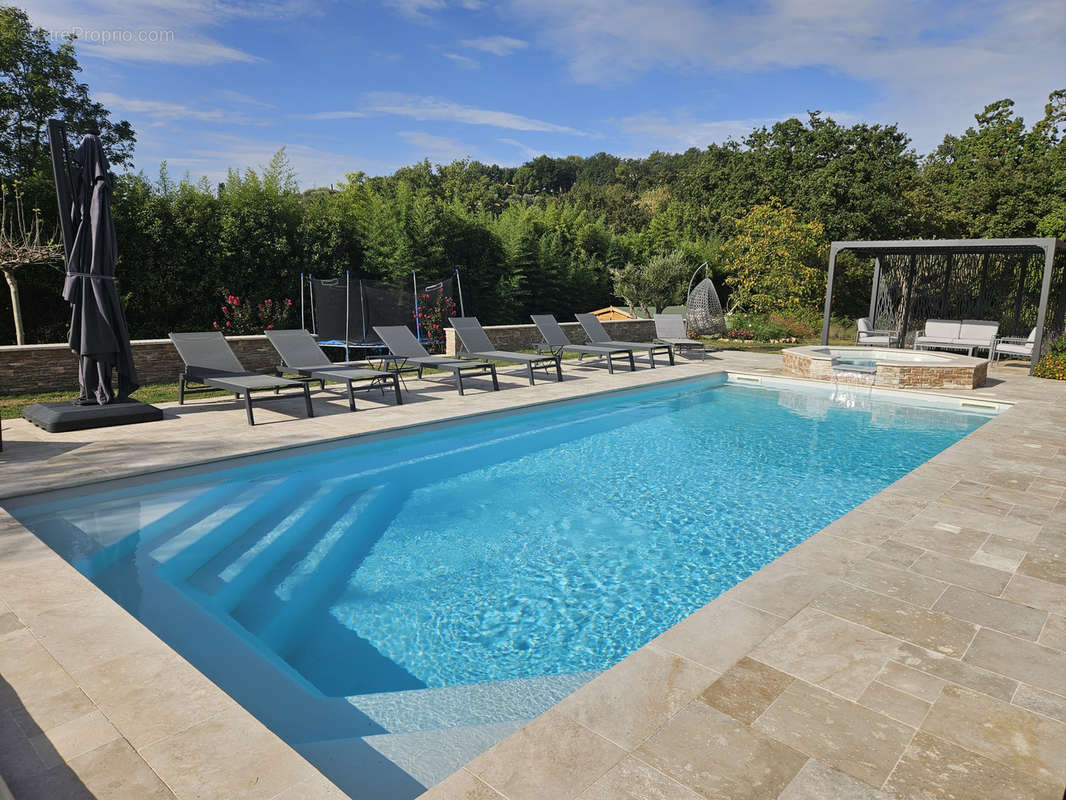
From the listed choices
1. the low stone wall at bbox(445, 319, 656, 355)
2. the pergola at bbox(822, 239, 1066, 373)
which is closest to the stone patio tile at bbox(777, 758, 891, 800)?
the low stone wall at bbox(445, 319, 656, 355)

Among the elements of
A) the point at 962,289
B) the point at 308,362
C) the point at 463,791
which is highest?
the point at 962,289

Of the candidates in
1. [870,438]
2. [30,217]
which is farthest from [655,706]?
[30,217]

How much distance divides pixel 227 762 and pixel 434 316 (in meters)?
11.1

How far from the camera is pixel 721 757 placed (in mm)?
1942

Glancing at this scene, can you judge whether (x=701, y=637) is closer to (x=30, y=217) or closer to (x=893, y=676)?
(x=893, y=676)

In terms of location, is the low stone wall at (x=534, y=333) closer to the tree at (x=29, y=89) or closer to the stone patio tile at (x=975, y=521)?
the stone patio tile at (x=975, y=521)

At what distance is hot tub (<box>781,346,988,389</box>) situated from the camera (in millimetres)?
9586

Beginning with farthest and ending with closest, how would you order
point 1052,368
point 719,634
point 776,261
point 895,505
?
point 776,261 < point 1052,368 < point 895,505 < point 719,634

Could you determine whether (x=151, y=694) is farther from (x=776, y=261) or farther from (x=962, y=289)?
(x=962, y=289)

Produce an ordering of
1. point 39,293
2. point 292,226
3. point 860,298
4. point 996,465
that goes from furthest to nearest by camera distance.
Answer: point 860,298 < point 292,226 < point 39,293 < point 996,465

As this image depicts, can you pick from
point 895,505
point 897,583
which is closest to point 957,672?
point 897,583

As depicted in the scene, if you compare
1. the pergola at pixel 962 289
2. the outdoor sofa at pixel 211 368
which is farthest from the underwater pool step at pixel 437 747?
the pergola at pixel 962 289

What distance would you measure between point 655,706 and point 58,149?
666cm

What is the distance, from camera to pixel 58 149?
5641 mm
